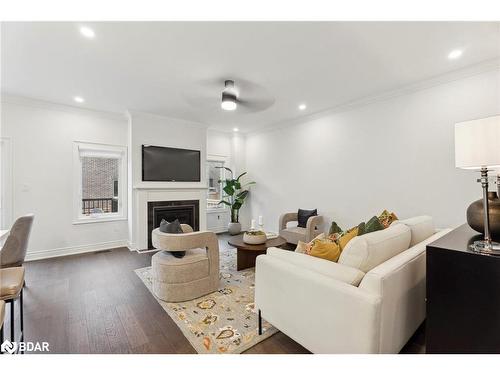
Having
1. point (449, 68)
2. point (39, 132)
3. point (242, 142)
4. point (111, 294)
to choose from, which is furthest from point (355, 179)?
point (39, 132)

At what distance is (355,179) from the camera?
161 inches

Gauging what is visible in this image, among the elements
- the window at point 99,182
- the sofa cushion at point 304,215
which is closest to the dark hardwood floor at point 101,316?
the window at point 99,182

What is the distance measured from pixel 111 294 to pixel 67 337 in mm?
806

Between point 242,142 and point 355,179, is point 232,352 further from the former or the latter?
point 242,142

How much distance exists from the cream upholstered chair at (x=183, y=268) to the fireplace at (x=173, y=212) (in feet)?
6.97

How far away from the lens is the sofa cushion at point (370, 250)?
1.54 metres

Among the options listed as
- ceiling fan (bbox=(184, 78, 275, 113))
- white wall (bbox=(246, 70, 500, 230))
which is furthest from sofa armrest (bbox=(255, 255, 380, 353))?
white wall (bbox=(246, 70, 500, 230))

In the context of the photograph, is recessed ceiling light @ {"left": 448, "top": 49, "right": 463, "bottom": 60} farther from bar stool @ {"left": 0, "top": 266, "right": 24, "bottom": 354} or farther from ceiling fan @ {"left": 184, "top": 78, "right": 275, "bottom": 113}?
bar stool @ {"left": 0, "top": 266, "right": 24, "bottom": 354}

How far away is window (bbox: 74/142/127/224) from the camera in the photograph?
4.40 meters

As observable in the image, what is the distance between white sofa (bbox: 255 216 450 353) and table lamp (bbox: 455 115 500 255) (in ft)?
1.40

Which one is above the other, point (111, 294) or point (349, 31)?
point (349, 31)

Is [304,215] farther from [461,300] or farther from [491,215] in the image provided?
[461,300]

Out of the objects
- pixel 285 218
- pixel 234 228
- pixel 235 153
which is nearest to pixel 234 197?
pixel 234 228

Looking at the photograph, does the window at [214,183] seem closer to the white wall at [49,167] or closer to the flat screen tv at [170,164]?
the flat screen tv at [170,164]
